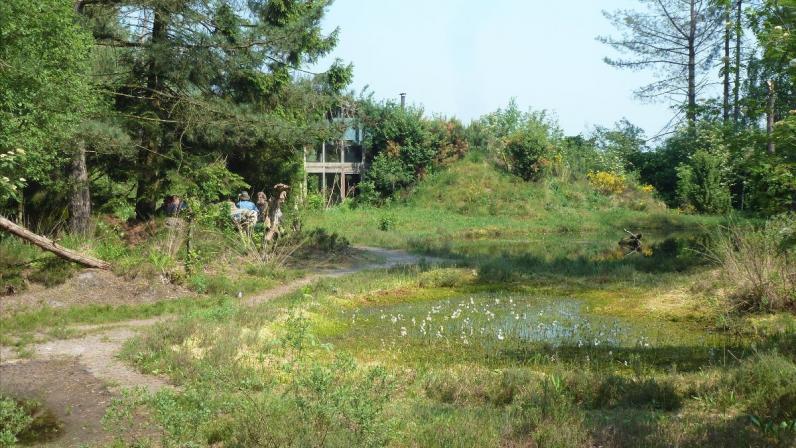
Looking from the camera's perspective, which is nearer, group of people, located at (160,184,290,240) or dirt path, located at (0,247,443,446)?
dirt path, located at (0,247,443,446)

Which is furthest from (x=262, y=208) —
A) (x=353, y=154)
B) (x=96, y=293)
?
(x=353, y=154)

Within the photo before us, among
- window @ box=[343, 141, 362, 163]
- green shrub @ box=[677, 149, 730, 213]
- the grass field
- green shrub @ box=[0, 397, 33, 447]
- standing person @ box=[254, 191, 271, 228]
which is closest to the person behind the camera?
the grass field

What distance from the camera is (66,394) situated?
7832mm

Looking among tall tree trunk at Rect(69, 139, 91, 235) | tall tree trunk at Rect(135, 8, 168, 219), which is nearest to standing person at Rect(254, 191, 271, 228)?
tall tree trunk at Rect(135, 8, 168, 219)

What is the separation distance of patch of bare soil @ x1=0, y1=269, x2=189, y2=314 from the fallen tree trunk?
171 mm

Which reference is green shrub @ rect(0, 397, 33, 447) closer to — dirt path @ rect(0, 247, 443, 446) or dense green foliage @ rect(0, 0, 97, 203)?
dirt path @ rect(0, 247, 443, 446)

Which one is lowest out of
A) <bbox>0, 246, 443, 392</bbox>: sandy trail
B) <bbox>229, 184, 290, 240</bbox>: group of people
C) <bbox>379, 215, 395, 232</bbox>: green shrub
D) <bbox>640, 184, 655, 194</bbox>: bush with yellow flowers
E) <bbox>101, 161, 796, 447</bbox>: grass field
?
<bbox>0, 246, 443, 392</bbox>: sandy trail

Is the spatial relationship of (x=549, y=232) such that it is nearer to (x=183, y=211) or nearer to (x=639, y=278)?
(x=639, y=278)

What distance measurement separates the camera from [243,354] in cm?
891

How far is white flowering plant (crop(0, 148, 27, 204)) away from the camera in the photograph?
10430 millimetres

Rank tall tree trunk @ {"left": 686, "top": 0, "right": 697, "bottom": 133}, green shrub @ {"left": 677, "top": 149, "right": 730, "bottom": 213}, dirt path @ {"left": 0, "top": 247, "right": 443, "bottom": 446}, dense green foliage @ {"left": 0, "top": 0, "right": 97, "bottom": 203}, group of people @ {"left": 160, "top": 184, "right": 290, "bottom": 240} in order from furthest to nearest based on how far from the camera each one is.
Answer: tall tree trunk @ {"left": 686, "top": 0, "right": 697, "bottom": 133}, green shrub @ {"left": 677, "top": 149, "right": 730, "bottom": 213}, group of people @ {"left": 160, "top": 184, "right": 290, "bottom": 240}, dense green foliage @ {"left": 0, "top": 0, "right": 97, "bottom": 203}, dirt path @ {"left": 0, "top": 247, "right": 443, "bottom": 446}

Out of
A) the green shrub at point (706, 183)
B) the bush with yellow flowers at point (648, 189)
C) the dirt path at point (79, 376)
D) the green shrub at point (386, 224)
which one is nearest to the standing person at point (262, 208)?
the dirt path at point (79, 376)

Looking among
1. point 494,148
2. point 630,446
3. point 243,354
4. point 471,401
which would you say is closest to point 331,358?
point 243,354

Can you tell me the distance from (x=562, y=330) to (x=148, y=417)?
652 centimetres
